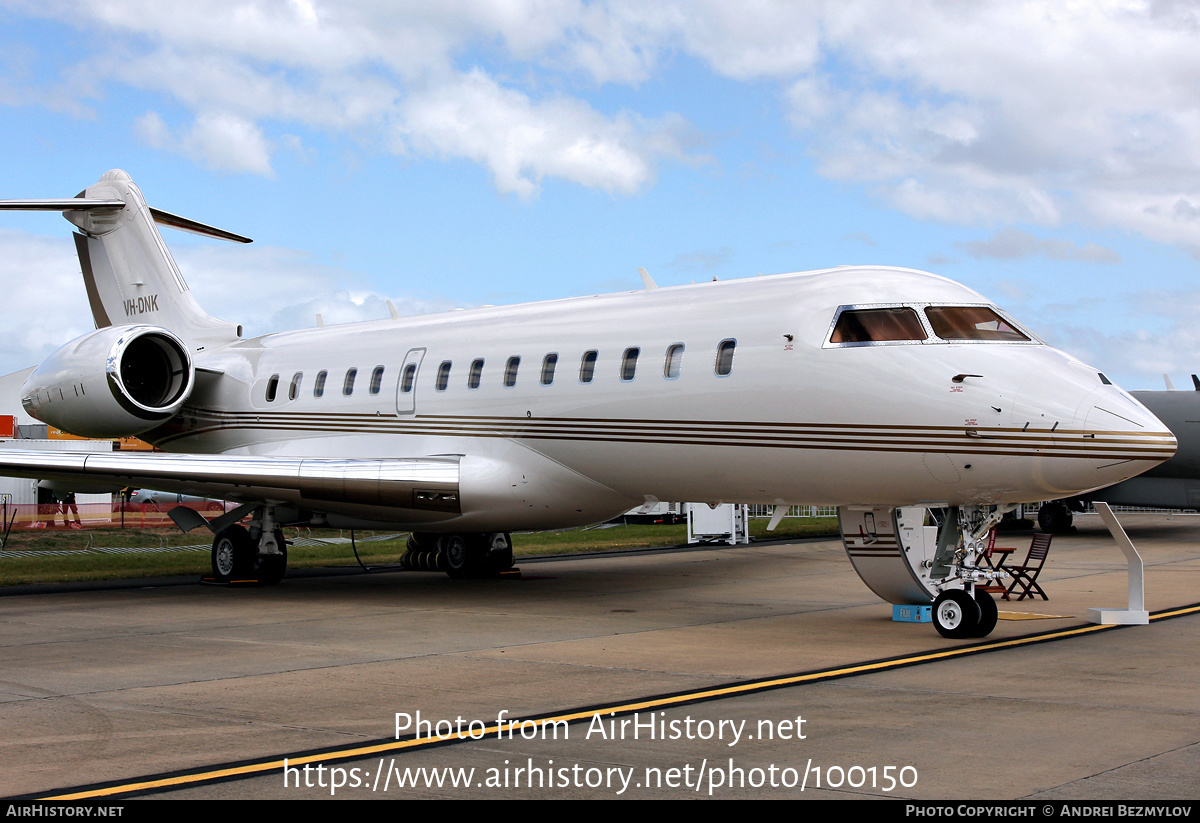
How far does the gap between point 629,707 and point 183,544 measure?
23.2 metres

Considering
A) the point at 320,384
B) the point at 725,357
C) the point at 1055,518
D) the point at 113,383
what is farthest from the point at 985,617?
the point at 1055,518

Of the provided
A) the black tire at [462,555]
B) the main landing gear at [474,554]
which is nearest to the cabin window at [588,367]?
the main landing gear at [474,554]

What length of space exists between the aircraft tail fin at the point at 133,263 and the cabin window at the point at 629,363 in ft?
33.7

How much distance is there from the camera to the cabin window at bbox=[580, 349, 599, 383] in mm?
14078

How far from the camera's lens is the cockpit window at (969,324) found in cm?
1132

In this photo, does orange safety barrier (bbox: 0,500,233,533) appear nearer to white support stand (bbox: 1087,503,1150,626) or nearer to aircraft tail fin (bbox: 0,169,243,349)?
aircraft tail fin (bbox: 0,169,243,349)

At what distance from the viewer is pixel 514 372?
49.5 ft

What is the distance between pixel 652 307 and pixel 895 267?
3108mm

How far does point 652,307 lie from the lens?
1410 centimetres

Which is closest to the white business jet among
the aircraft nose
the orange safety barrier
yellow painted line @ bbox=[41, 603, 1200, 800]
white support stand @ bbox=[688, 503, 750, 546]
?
the aircraft nose

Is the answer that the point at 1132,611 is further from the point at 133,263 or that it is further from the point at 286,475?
the point at 133,263

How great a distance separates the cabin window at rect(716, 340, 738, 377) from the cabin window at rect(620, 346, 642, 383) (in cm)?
124

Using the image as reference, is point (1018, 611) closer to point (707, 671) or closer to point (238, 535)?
point (707, 671)

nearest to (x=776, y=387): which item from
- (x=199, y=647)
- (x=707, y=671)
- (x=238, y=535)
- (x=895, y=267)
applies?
(x=895, y=267)
